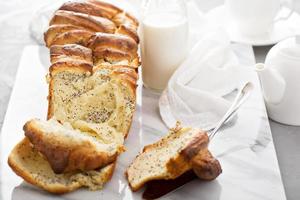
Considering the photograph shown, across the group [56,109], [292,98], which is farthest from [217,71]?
[56,109]

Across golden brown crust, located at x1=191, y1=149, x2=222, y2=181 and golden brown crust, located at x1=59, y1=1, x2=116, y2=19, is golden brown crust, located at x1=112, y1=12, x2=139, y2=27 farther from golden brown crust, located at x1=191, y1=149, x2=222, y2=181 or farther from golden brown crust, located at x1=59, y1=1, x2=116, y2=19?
golden brown crust, located at x1=191, y1=149, x2=222, y2=181

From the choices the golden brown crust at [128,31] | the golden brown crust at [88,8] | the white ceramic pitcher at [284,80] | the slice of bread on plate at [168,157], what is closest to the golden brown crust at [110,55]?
the golden brown crust at [128,31]

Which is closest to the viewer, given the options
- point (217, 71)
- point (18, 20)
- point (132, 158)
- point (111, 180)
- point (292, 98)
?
point (111, 180)

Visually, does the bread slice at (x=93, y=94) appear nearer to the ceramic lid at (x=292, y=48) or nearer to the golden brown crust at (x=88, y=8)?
the golden brown crust at (x=88, y=8)

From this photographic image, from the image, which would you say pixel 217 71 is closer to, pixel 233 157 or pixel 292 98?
pixel 292 98

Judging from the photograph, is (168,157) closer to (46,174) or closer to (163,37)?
Result: (46,174)

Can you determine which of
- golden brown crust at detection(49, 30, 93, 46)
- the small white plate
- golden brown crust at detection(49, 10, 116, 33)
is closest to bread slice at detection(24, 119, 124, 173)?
golden brown crust at detection(49, 30, 93, 46)
